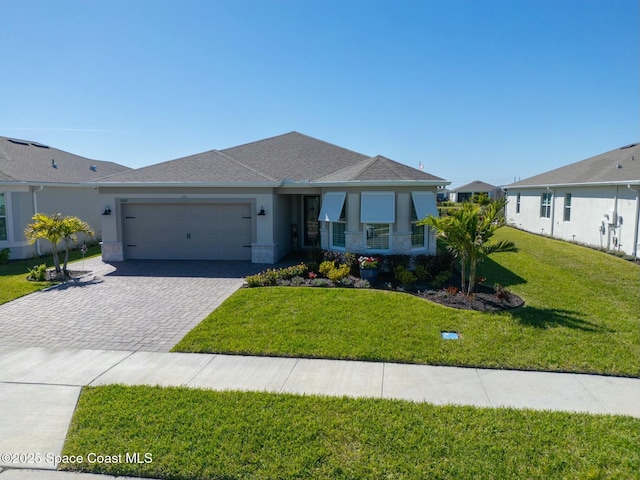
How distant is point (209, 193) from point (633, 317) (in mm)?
13699

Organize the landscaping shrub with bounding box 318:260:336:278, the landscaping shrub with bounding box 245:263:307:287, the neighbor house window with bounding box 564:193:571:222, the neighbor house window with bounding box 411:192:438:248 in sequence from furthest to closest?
the neighbor house window with bounding box 564:193:571:222
the neighbor house window with bounding box 411:192:438:248
the landscaping shrub with bounding box 318:260:336:278
the landscaping shrub with bounding box 245:263:307:287

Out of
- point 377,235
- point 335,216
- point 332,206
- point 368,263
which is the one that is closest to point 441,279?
point 368,263

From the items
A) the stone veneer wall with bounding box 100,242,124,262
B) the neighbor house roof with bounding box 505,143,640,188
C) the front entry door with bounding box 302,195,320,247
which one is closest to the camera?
the stone veneer wall with bounding box 100,242,124,262

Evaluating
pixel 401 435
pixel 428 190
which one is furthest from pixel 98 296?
pixel 428 190

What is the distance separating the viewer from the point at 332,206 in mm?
14695

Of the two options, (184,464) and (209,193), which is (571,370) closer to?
(184,464)

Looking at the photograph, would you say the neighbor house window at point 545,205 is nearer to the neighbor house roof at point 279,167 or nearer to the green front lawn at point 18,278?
the neighbor house roof at point 279,167

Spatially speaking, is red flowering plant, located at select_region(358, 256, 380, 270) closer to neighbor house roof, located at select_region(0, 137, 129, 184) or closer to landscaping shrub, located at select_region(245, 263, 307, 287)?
landscaping shrub, located at select_region(245, 263, 307, 287)

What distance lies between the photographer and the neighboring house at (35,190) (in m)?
17.0

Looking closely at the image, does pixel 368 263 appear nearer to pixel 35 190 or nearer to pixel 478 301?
pixel 478 301

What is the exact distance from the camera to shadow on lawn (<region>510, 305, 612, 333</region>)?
8.45 meters

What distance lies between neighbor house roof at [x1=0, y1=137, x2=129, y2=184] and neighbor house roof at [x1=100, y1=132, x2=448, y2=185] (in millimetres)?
4864

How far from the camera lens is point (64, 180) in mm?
19828

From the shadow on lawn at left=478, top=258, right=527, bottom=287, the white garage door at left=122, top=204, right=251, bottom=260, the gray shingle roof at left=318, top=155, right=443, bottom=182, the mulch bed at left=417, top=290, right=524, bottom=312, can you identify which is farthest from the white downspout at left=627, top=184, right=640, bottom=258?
the white garage door at left=122, top=204, right=251, bottom=260
